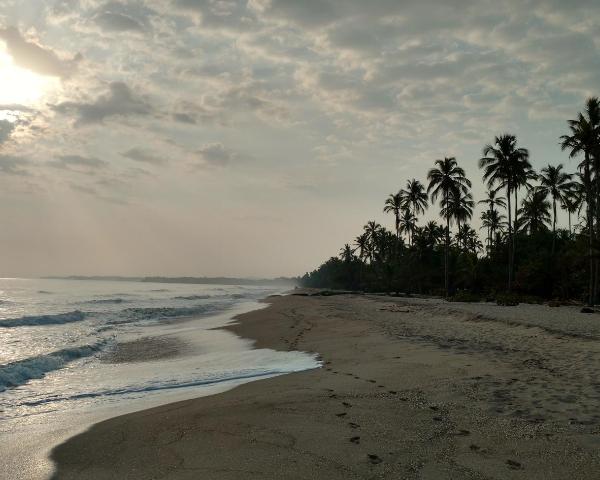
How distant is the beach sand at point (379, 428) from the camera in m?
4.39

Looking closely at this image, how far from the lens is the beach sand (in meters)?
Result: 4.39

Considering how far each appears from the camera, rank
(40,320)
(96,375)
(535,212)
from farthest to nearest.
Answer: (535,212), (40,320), (96,375)

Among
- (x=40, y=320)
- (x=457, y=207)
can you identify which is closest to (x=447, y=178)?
(x=457, y=207)

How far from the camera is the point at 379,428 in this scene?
5.48 metres

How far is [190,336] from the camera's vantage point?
20203mm

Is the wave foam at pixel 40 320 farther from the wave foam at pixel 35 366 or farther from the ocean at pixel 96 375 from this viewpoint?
the wave foam at pixel 35 366

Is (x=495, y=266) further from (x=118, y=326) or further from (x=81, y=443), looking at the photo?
(x=81, y=443)

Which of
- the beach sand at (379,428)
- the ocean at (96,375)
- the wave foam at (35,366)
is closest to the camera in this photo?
the beach sand at (379,428)

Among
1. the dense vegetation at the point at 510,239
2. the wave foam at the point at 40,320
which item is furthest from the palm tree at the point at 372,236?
the wave foam at the point at 40,320

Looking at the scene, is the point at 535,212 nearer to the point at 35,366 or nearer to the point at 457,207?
the point at 457,207

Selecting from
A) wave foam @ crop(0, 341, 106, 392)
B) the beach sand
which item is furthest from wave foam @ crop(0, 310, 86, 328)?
the beach sand

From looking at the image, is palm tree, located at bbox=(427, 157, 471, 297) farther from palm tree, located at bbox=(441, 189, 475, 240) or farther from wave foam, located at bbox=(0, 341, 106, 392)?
wave foam, located at bbox=(0, 341, 106, 392)

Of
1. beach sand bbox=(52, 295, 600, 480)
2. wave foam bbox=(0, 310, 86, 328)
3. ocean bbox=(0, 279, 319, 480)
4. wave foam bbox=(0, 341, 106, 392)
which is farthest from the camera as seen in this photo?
wave foam bbox=(0, 310, 86, 328)

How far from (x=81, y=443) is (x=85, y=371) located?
23.8 feet
